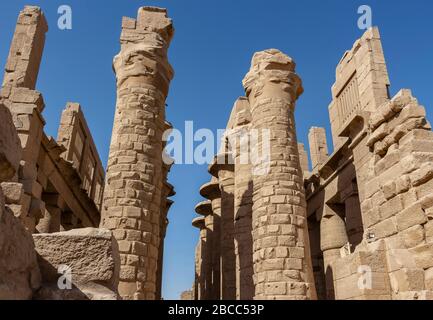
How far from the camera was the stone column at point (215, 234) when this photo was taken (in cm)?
1698

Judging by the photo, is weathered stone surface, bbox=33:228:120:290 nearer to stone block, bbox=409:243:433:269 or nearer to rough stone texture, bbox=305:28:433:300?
rough stone texture, bbox=305:28:433:300

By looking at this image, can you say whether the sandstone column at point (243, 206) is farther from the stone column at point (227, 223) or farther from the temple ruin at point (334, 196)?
the stone column at point (227, 223)

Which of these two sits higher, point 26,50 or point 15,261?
point 26,50

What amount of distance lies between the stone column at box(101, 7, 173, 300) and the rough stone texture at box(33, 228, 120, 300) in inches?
215

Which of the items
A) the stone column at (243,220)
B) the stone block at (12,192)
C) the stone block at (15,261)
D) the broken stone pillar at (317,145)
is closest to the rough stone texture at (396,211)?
the stone block at (15,261)

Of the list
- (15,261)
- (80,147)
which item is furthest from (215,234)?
(15,261)

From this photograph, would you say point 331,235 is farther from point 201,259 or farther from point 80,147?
point 80,147

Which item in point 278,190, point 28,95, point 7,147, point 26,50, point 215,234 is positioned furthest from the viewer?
point 215,234

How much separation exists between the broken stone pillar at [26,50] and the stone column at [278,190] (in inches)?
238

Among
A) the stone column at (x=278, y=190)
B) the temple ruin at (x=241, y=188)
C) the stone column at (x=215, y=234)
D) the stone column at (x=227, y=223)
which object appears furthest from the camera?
the stone column at (x=215, y=234)

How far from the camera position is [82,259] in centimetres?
324

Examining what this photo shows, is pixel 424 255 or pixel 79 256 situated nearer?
pixel 79 256

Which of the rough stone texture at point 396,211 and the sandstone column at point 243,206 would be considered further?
the sandstone column at point 243,206

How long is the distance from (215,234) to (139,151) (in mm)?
8947
